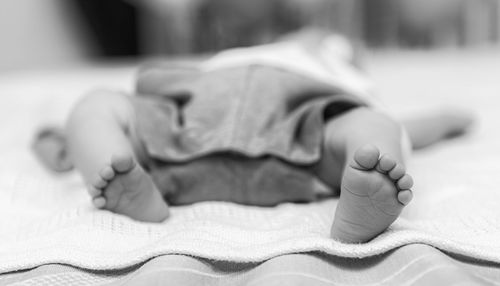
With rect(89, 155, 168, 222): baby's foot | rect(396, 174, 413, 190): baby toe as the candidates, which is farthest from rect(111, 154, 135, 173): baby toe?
rect(396, 174, 413, 190): baby toe

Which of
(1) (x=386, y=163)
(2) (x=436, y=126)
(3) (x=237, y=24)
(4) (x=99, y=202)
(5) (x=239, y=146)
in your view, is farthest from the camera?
(3) (x=237, y=24)

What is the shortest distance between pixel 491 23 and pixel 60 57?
235 centimetres

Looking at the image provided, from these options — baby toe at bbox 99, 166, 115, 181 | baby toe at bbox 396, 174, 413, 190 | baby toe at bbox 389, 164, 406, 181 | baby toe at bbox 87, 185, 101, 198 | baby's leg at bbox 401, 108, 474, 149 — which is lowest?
baby's leg at bbox 401, 108, 474, 149

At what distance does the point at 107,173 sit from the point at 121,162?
0.02 m

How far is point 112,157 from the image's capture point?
0.57 metres

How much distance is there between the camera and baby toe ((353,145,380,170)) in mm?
503

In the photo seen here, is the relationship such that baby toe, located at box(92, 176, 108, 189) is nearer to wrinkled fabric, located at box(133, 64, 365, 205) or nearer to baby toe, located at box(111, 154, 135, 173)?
baby toe, located at box(111, 154, 135, 173)

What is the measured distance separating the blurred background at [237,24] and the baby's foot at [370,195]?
2.61m

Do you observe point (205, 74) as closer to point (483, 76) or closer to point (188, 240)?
point (188, 240)

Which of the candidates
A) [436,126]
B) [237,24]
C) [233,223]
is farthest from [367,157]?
[237,24]

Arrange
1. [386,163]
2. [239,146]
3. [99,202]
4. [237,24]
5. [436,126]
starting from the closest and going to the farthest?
[386,163] → [99,202] → [239,146] → [436,126] → [237,24]

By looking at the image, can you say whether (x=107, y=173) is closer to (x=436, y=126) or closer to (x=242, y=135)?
(x=242, y=135)

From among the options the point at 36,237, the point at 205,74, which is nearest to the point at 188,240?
the point at 36,237

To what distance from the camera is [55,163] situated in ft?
2.93
